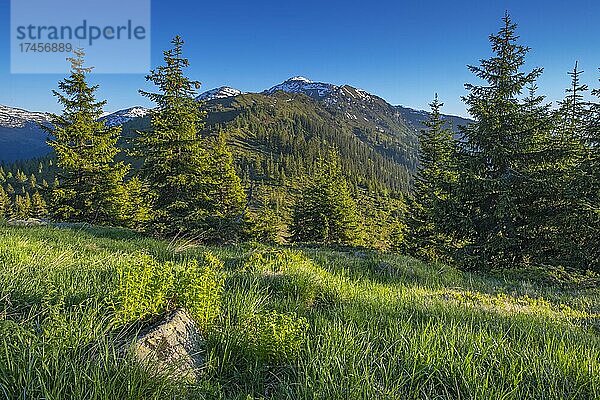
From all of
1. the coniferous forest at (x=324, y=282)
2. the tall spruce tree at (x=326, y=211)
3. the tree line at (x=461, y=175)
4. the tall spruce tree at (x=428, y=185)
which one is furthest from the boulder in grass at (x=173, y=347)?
the tall spruce tree at (x=326, y=211)

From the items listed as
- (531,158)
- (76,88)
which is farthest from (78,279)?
(76,88)

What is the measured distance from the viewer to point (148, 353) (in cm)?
231

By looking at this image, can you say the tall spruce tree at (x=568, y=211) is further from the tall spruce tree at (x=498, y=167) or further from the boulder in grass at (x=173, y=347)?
the boulder in grass at (x=173, y=347)

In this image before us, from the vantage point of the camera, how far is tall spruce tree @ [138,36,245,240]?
17.0 metres

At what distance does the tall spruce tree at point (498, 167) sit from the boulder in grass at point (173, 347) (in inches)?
476

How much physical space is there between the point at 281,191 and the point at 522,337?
112 meters

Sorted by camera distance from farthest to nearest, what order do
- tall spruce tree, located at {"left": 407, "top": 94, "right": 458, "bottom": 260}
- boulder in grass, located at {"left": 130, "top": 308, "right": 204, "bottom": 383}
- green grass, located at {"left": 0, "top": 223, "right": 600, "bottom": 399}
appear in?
tall spruce tree, located at {"left": 407, "top": 94, "right": 458, "bottom": 260}
boulder in grass, located at {"left": 130, "top": 308, "right": 204, "bottom": 383}
green grass, located at {"left": 0, "top": 223, "right": 600, "bottom": 399}

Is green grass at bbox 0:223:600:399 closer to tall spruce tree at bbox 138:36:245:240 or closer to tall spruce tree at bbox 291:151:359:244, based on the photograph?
tall spruce tree at bbox 138:36:245:240

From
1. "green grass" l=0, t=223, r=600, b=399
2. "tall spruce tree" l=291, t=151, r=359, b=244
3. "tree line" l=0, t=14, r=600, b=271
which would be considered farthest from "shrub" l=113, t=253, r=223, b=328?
"tall spruce tree" l=291, t=151, r=359, b=244

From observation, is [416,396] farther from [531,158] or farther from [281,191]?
[281,191]

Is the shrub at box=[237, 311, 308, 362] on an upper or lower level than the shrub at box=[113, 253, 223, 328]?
lower

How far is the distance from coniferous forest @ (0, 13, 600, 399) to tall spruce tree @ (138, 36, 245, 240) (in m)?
0.08

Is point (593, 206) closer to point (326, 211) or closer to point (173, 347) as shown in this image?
point (173, 347)

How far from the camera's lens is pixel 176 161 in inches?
685
